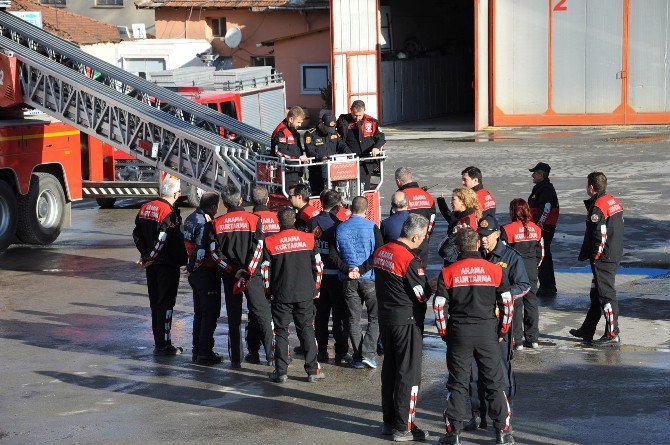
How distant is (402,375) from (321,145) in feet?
17.9

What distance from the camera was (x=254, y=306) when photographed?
10.4 m

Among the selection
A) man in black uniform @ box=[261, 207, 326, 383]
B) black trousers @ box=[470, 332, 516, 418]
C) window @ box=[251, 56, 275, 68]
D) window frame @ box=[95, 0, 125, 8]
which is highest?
window frame @ box=[95, 0, 125, 8]

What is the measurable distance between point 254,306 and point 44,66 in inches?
292

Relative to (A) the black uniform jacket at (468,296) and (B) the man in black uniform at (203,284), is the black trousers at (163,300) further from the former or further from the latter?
(A) the black uniform jacket at (468,296)

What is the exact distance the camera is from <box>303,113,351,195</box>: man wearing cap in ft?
43.8

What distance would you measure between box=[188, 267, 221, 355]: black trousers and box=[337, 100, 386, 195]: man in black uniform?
3.91 metres

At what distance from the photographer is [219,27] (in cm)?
4047

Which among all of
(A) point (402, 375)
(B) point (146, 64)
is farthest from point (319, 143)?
(B) point (146, 64)

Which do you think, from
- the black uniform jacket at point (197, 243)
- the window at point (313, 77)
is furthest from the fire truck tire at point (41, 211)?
the window at point (313, 77)

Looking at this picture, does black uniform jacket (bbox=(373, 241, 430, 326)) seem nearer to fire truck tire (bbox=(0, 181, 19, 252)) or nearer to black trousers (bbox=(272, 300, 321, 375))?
black trousers (bbox=(272, 300, 321, 375))

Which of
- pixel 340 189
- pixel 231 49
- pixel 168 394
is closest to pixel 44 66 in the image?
pixel 340 189

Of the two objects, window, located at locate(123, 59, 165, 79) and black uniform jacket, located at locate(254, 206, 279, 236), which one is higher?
window, located at locate(123, 59, 165, 79)

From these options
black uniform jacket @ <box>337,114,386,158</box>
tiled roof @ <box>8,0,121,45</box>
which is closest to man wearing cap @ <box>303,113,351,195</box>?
black uniform jacket @ <box>337,114,386,158</box>

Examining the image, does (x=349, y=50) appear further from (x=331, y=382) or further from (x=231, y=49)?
(x=331, y=382)
